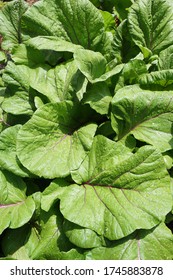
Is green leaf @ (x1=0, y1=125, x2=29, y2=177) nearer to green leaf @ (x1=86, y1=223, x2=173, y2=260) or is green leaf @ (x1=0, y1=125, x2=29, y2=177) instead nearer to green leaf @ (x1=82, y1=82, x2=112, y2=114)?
green leaf @ (x1=82, y1=82, x2=112, y2=114)

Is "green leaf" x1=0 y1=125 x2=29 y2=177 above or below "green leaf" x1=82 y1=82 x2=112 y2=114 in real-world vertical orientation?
below

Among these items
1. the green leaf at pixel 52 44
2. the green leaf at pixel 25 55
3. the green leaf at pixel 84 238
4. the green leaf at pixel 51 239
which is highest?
the green leaf at pixel 52 44

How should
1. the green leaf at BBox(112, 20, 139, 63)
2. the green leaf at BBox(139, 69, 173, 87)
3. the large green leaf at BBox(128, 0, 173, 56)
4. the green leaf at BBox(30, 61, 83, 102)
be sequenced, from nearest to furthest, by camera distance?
the green leaf at BBox(139, 69, 173, 87)
the green leaf at BBox(30, 61, 83, 102)
the large green leaf at BBox(128, 0, 173, 56)
the green leaf at BBox(112, 20, 139, 63)

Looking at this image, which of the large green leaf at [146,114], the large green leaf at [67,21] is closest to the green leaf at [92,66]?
the large green leaf at [146,114]

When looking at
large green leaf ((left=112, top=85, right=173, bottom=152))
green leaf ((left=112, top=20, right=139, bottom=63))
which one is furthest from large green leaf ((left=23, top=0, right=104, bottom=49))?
large green leaf ((left=112, top=85, right=173, bottom=152))

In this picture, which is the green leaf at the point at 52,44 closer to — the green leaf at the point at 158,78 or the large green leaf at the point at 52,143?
the large green leaf at the point at 52,143

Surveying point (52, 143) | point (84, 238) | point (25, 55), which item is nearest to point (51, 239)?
point (84, 238)
